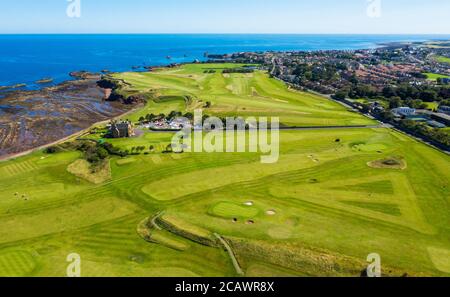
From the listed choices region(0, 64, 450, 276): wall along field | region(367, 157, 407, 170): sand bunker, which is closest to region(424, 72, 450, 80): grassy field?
region(0, 64, 450, 276): wall along field

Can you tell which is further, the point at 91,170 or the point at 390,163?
the point at 390,163

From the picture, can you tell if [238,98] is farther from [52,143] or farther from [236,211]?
[236,211]

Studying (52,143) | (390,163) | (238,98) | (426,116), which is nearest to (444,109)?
(426,116)

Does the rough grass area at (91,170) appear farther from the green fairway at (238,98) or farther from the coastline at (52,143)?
the green fairway at (238,98)

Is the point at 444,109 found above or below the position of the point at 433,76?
below

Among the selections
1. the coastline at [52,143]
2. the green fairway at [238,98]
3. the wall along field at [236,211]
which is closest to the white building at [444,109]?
the green fairway at [238,98]
